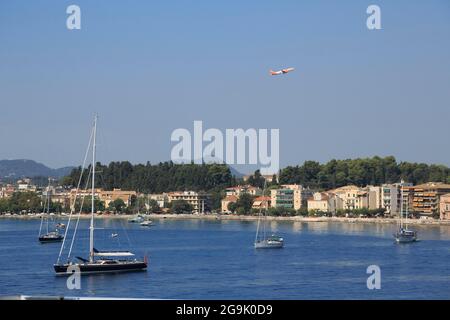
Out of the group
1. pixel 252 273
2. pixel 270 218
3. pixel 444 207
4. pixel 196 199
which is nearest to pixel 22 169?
pixel 196 199

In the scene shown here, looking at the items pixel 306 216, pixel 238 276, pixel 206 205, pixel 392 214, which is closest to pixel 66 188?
pixel 206 205

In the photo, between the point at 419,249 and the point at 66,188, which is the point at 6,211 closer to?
the point at 66,188

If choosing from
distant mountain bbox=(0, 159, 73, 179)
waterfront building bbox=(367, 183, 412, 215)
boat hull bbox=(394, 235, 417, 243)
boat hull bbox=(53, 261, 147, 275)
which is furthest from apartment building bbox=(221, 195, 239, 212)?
distant mountain bbox=(0, 159, 73, 179)

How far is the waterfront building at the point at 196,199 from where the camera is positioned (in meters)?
38.2

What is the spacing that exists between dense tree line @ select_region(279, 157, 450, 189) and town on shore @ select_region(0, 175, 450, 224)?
107 cm

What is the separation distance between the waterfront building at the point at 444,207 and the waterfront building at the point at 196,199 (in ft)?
33.8

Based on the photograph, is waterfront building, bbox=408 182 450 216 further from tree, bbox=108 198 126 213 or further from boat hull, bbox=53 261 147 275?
boat hull, bbox=53 261 147 275

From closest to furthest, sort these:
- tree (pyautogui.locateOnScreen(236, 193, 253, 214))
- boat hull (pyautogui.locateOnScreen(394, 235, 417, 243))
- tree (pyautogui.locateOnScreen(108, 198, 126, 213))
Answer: boat hull (pyautogui.locateOnScreen(394, 235, 417, 243)) < tree (pyautogui.locateOnScreen(236, 193, 253, 214)) < tree (pyautogui.locateOnScreen(108, 198, 126, 213))

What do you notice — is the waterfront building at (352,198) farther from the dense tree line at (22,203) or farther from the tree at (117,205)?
the dense tree line at (22,203)

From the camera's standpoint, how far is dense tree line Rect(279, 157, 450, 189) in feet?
123

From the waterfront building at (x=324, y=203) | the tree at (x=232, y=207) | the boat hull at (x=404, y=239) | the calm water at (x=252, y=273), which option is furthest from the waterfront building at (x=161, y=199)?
the calm water at (x=252, y=273)

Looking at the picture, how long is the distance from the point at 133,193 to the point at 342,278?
2931 centimetres

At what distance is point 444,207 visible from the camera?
31.7 meters

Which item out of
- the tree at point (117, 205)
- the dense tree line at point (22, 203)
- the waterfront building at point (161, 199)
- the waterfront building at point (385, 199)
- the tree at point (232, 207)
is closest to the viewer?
the waterfront building at point (385, 199)
